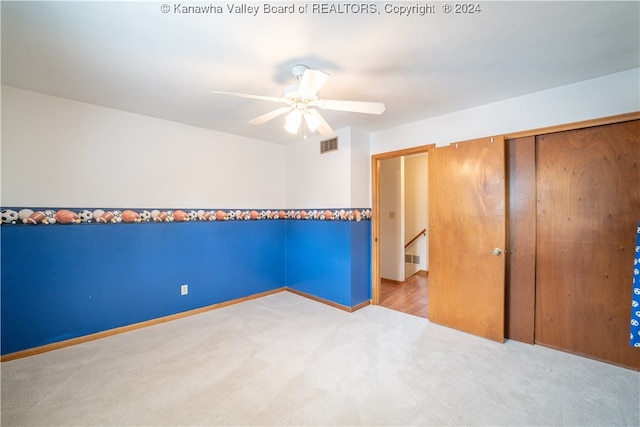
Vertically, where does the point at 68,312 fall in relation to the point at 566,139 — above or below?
below

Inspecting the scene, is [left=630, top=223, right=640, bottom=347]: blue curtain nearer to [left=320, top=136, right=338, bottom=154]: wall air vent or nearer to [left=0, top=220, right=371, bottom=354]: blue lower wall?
[left=0, top=220, right=371, bottom=354]: blue lower wall

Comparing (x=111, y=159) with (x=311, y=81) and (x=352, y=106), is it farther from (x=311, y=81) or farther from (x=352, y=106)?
(x=352, y=106)

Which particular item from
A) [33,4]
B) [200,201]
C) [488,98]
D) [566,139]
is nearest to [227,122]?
[200,201]

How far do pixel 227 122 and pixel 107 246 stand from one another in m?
1.85

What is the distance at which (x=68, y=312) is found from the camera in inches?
98.3

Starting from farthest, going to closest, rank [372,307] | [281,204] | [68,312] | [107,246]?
[281,204] < [372,307] < [107,246] < [68,312]

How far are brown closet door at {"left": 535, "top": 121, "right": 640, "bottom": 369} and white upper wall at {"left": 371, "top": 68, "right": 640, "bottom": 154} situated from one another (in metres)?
0.15

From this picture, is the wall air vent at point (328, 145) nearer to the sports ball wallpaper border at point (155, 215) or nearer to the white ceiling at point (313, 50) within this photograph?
the sports ball wallpaper border at point (155, 215)

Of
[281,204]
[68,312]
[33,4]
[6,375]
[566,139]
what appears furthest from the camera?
[281,204]

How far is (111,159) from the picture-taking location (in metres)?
2.75

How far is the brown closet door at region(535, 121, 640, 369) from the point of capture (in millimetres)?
2072

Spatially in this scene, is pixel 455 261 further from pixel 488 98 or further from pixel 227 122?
pixel 227 122

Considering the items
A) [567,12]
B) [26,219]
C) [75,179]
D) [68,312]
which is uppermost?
[567,12]

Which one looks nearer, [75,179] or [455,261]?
[75,179]
